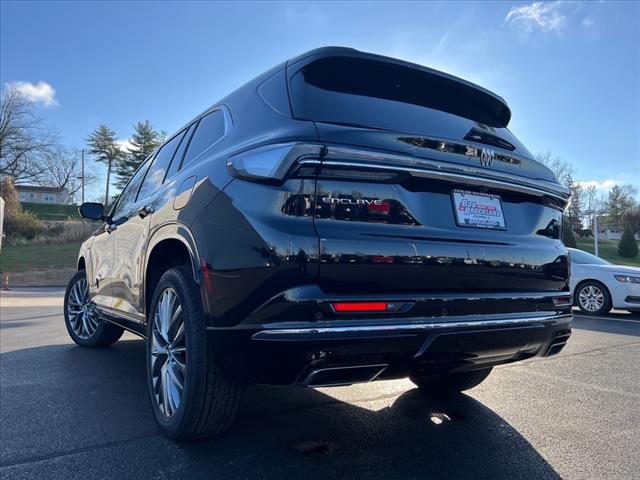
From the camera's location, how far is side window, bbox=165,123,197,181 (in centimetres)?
334

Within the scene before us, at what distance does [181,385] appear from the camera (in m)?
2.50

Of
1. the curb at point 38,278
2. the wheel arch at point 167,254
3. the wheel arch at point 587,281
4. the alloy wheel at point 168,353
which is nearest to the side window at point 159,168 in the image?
the wheel arch at point 167,254

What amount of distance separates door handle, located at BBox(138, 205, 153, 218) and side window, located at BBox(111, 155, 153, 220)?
1.91 feet

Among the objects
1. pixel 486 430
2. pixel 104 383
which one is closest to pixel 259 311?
pixel 486 430

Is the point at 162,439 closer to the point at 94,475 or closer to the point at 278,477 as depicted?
the point at 94,475

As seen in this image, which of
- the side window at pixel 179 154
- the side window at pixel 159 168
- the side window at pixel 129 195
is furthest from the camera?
the side window at pixel 129 195

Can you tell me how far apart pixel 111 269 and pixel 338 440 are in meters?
2.50

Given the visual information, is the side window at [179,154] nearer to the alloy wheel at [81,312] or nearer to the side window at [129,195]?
the side window at [129,195]

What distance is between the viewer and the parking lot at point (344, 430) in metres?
2.30

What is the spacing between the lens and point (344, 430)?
2.79m

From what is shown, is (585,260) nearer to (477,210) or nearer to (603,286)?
(603,286)

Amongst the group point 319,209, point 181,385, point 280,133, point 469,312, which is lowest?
point 181,385

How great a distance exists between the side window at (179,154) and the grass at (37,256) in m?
24.6

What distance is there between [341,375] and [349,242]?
0.54 metres
